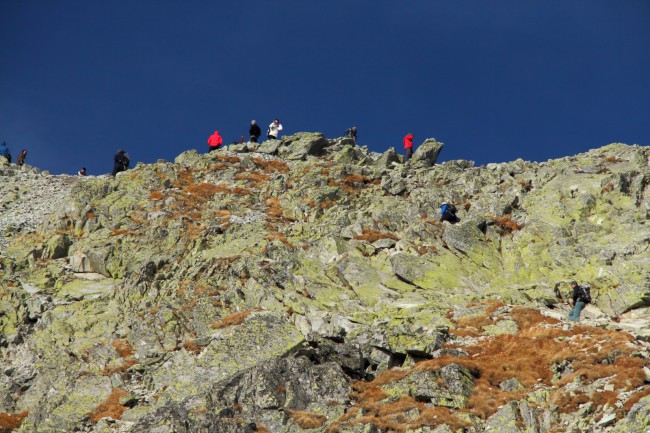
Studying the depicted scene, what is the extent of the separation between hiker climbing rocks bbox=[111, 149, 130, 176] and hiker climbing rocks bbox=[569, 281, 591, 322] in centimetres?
4385

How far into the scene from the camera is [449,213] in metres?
44.7

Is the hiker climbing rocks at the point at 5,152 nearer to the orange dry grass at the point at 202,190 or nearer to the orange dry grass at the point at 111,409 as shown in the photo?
the orange dry grass at the point at 202,190

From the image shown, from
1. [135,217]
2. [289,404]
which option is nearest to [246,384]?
[289,404]

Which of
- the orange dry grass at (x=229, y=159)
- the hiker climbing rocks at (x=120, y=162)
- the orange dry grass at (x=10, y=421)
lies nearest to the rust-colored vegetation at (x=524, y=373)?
the orange dry grass at (x=10, y=421)

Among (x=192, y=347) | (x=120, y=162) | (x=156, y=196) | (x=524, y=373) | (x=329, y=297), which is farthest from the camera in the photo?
(x=120, y=162)

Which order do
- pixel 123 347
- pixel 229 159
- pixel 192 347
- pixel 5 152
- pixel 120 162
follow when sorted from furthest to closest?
pixel 5 152 < pixel 229 159 < pixel 120 162 < pixel 123 347 < pixel 192 347

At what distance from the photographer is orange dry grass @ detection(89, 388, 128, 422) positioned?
90.8 ft

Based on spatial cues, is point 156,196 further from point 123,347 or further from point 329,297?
point 329,297

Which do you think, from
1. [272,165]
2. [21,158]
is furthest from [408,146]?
[21,158]

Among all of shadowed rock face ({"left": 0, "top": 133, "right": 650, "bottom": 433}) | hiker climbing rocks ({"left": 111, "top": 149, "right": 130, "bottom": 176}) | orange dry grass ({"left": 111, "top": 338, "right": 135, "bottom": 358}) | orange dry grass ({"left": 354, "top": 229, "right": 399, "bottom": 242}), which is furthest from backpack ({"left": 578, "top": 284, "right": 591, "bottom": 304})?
hiker climbing rocks ({"left": 111, "top": 149, "right": 130, "bottom": 176})

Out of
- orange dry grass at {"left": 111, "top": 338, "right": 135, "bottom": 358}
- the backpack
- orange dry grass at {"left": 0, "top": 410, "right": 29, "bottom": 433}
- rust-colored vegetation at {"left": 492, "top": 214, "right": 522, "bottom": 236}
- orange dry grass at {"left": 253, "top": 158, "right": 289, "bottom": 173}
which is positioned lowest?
orange dry grass at {"left": 0, "top": 410, "right": 29, "bottom": 433}

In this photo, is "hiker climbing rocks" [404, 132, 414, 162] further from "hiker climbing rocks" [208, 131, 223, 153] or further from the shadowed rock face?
"hiker climbing rocks" [208, 131, 223, 153]

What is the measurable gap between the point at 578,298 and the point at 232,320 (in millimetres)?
18195

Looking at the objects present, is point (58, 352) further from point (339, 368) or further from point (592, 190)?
point (592, 190)
